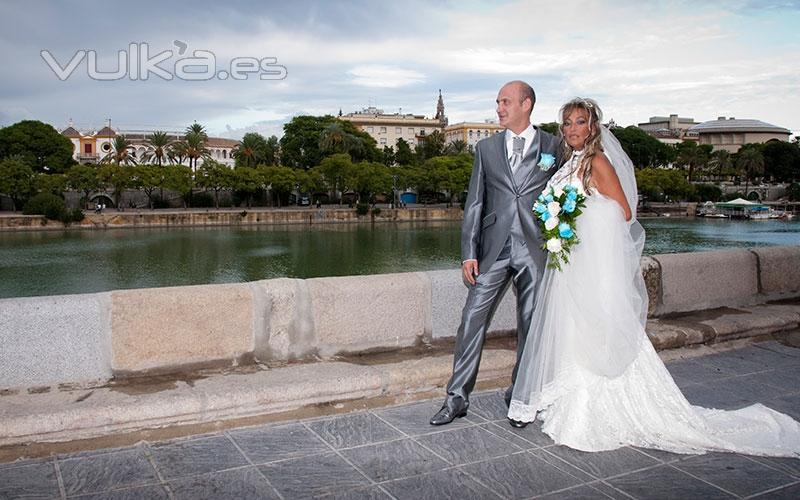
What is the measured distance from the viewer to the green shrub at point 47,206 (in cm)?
6550

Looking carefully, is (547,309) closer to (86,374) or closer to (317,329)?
(317,329)

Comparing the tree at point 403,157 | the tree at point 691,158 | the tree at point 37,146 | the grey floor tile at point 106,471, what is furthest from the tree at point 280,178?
the grey floor tile at point 106,471

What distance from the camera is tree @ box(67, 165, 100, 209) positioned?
7150cm

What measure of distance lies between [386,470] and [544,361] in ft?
4.01

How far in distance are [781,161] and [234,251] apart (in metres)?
104

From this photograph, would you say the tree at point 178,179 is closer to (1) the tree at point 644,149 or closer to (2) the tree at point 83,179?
(2) the tree at point 83,179

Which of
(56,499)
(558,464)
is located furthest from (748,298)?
(56,499)

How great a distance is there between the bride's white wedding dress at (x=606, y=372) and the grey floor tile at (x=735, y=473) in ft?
0.35

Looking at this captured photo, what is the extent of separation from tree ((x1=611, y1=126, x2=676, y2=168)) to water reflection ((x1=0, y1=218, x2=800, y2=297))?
128 ft

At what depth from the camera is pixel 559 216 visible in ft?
13.4

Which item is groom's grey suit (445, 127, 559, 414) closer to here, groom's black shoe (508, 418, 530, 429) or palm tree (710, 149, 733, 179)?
groom's black shoe (508, 418, 530, 429)

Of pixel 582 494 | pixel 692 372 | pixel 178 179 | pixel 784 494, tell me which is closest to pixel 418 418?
pixel 582 494

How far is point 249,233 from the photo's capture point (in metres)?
64.1

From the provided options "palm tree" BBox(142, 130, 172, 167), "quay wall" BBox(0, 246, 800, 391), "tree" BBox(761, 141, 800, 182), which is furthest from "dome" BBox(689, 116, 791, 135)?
"quay wall" BBox(0, 246, 800, 391)
